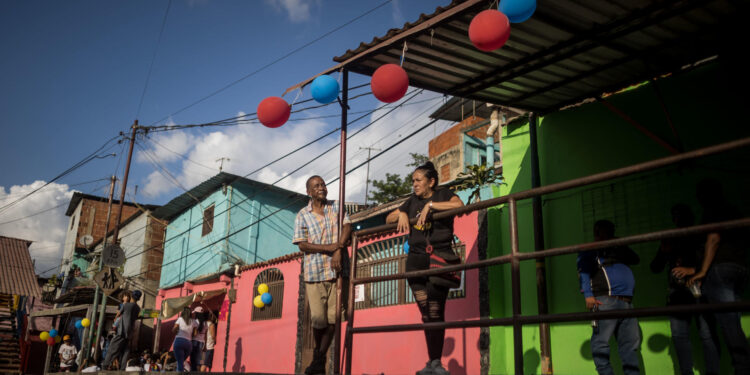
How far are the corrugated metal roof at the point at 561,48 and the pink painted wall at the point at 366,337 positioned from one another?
11.8ft

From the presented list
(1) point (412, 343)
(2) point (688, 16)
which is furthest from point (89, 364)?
(2) point (688, 16)

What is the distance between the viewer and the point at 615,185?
21.5 ft

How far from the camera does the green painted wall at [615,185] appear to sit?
5.75 meters

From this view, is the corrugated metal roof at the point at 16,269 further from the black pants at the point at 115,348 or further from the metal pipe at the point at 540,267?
the metal pipe at the point at 540,267

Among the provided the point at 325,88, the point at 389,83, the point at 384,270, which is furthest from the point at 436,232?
the point at 384,270

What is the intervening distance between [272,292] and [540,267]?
9694mm

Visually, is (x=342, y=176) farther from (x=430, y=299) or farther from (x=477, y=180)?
(x=477, y=180)

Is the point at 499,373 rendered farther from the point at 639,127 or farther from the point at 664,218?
the point at 639,127

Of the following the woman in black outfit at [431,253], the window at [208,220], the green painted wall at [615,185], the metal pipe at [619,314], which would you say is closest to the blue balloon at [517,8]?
the woman in black outfit at [431,253]

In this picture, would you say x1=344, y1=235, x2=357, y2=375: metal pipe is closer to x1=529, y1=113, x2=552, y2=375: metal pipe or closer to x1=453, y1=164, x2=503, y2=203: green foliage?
x1=529, y1=113, x2=552, y2=375: metal pipe

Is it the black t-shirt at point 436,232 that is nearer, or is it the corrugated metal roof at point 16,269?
the black t-shirt at point 436,232

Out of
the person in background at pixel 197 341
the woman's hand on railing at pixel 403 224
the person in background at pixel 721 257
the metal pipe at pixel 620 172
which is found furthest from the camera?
the person in background at pixel 197 341

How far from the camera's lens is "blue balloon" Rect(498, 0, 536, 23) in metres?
4.20

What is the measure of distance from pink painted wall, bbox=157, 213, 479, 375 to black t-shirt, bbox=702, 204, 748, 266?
4.94 m
